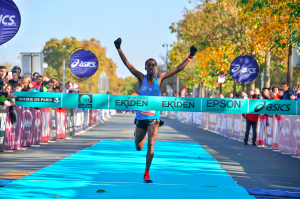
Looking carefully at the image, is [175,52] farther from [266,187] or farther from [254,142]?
[266,187]

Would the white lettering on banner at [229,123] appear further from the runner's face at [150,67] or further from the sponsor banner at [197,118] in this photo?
the runner's face at [150,67]

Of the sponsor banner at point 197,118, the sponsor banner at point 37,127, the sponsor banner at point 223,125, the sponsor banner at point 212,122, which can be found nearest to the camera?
the sponsor banner at point 37,127

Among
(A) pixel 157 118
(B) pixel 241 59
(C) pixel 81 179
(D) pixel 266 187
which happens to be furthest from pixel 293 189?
(B) pixel 241 59

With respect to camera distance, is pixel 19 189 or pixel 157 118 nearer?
pixel 19 189

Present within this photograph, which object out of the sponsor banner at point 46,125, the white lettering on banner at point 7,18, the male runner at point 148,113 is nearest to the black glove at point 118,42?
the male runner at point 148,113

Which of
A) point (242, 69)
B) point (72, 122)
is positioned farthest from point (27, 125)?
point (242, 69)

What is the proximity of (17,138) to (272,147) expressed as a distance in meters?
8.52

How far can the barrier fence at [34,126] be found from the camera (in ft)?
39.2

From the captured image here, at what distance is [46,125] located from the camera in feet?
51.1

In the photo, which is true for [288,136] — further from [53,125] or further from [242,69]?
[53,125]

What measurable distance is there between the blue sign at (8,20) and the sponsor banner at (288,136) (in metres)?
8.52

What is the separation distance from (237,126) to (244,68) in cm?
283

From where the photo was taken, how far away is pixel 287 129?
1424 centimetres

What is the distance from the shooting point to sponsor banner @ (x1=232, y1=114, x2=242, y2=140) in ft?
65.7
